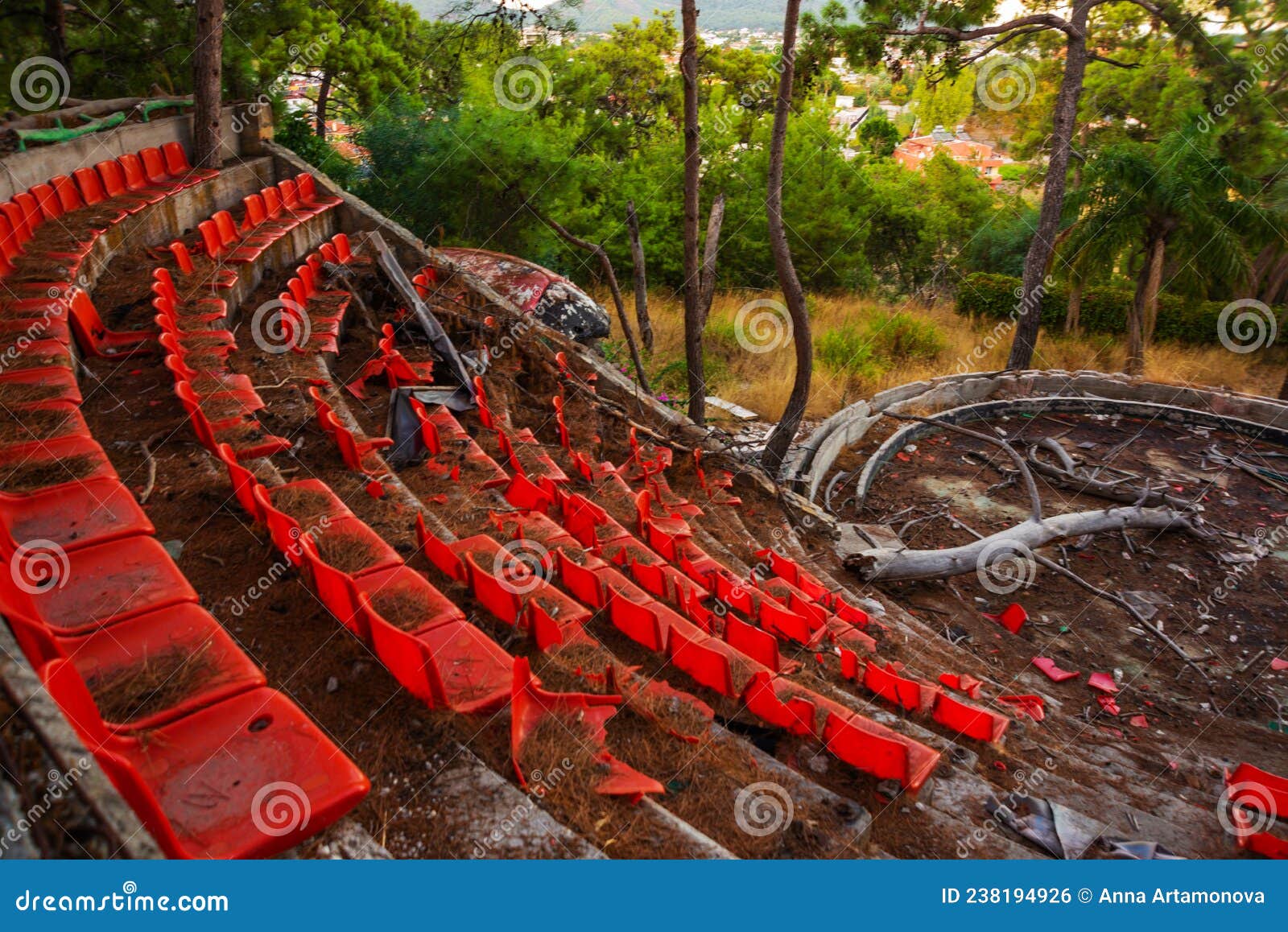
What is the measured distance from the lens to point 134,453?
5.46 metres

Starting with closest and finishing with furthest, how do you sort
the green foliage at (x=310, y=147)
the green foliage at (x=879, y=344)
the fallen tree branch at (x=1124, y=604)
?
the fallen tree branch at (x=1124, y=604)
the green foliage at (x=310, y=147)
the green foliage at (x=879, y=344)

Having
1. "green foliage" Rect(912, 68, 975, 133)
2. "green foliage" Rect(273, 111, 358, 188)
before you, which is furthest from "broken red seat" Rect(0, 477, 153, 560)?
"green foliage" Rect(912, 68, 975, 133)

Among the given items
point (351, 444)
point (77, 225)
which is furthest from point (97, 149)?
point (351, 444)

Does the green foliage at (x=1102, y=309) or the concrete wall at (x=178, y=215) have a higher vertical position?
the concrete wall at (x=178, y=215)

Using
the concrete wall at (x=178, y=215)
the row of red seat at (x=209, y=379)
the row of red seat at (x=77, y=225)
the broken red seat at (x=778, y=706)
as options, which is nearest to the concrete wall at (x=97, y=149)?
the row of red seat at (x=77, y=225)

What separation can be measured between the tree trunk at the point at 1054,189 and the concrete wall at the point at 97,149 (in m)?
13.8

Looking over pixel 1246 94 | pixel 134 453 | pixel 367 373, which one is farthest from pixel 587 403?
pixel 1246 94

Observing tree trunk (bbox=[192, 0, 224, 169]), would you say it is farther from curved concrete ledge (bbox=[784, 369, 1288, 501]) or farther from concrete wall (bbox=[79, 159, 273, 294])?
curved concrete ledge (bbox=[784, 369, 1288, 501])

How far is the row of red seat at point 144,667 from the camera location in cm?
290

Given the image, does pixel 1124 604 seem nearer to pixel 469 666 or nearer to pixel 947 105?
pixel 469 666

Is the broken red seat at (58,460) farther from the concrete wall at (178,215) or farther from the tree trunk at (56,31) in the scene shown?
the tree trunk at (56,31)

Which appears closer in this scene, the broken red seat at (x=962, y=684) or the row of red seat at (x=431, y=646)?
the row of red seat at (x=431, y=646)

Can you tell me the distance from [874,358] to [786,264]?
25.5 feet

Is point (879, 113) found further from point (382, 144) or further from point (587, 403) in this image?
point (587, 403)
